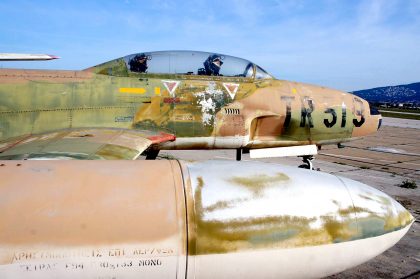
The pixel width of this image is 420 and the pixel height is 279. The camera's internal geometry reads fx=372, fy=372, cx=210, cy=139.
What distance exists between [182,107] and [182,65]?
A: 90cm

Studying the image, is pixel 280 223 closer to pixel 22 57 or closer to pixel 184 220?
pixel 184 220

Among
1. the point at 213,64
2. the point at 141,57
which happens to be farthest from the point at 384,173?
the point at 141,57

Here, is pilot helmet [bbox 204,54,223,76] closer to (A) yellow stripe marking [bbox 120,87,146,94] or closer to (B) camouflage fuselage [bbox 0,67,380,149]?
(B) camouflage fuselage [bbox 0,67,380,149]

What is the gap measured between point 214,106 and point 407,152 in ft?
43.0

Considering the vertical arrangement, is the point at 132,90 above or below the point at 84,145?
above

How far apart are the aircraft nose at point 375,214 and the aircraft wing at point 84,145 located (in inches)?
118

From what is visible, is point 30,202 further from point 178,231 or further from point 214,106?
point 214,106

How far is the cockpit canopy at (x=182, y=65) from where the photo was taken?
23.9ft

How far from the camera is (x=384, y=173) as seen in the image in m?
11.4

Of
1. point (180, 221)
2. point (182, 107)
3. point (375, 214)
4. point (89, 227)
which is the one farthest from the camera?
point (182, 107)

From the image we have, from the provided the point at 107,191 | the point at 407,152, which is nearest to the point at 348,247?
the point at 107,191

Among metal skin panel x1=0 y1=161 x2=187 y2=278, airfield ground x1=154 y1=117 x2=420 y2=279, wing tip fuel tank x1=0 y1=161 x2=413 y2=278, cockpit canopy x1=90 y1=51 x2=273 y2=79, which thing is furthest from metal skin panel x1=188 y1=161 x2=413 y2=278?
cockpit canopy x1=90 y1=51 x2=273 y2=79

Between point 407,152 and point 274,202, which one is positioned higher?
point 274,202

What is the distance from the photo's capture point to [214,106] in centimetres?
732
